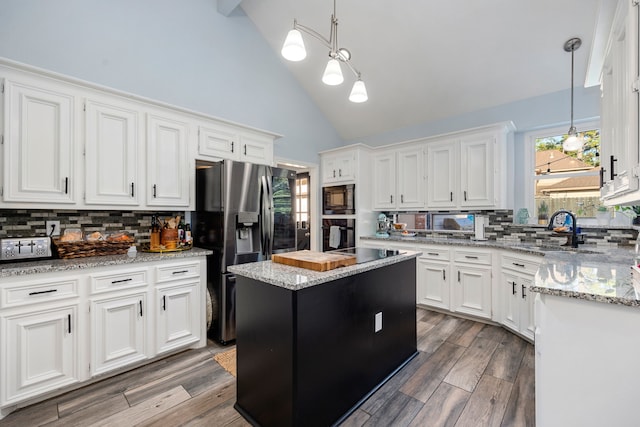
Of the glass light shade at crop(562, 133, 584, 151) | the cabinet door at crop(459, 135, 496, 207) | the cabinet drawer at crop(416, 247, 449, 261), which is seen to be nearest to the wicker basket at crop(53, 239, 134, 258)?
the cabinet drawer at crop(416, 247, 449, 261)

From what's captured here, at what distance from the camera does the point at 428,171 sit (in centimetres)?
391

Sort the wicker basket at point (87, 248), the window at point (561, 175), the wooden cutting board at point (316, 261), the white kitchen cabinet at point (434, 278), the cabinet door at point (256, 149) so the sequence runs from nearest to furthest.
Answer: the wooden cutting board at point (316, 261) → the wicker basket at point (87, 248) → the window at point (561, 175) → the cabinet door at point (256, 149) → the white kitchen cabinet at point (434, 278)

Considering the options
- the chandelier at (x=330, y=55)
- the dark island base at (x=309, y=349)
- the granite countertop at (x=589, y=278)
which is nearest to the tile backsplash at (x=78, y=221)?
the dark island base at (x=309, y=349)

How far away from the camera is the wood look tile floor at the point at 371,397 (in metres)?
1.73

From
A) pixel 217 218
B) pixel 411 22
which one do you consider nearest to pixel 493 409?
pixel 217 218

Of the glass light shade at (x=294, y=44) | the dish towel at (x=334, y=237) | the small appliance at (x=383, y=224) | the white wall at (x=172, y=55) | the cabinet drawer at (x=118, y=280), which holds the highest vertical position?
the white wall at (x=172, y=55)

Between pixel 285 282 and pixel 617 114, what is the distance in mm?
1975

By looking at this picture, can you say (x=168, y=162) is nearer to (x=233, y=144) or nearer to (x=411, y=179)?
(x=233, y=144)

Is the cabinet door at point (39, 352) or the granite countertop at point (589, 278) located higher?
the granite countertop at point (589, 278)

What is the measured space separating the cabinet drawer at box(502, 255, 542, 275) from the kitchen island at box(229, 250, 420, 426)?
1550 mm

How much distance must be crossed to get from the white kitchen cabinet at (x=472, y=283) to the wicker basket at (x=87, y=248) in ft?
11.6

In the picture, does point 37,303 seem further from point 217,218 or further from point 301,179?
point 301,179

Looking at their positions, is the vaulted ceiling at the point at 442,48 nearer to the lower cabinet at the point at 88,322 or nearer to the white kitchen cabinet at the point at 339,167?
the white kitchen cabinet at the point at 339,167

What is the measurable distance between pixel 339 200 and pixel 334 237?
23.6 inches
